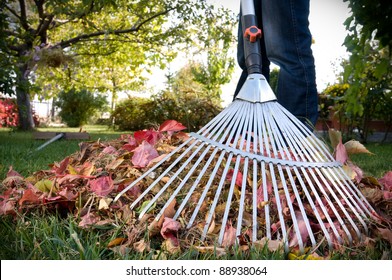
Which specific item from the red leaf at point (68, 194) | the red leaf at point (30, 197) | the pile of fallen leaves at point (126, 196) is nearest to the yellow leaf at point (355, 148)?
the pile of fallen leaves at point (126, 196)

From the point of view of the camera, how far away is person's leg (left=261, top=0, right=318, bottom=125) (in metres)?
1.96

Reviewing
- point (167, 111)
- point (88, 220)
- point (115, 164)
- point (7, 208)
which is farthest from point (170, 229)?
point (167, 111)

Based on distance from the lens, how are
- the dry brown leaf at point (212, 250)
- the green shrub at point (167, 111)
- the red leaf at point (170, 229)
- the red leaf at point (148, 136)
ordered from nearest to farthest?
the dry brown leaf at point (212, 250), the red leaf at point (170, 229), the red leaf at point (148, 136), the green shrub at point (167, 111)

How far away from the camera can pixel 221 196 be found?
1356 millimetres

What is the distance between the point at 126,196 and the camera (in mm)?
1357

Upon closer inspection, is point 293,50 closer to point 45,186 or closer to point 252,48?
point 252,48

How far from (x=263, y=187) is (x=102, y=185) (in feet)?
1.77

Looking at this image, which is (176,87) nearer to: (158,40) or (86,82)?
(158,40)

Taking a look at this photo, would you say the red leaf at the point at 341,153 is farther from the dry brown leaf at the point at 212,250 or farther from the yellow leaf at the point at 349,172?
the dry brown leaf at the point at 212,250

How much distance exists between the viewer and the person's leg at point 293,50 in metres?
1.96

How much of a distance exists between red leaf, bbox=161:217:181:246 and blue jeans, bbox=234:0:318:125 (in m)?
1.01

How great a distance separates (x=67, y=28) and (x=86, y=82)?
5.17 ft

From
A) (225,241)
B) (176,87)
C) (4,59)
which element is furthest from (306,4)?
(176,87)

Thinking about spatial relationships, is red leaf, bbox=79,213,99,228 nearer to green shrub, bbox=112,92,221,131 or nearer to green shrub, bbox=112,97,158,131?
green shrub, bbox=112,92,221,131
